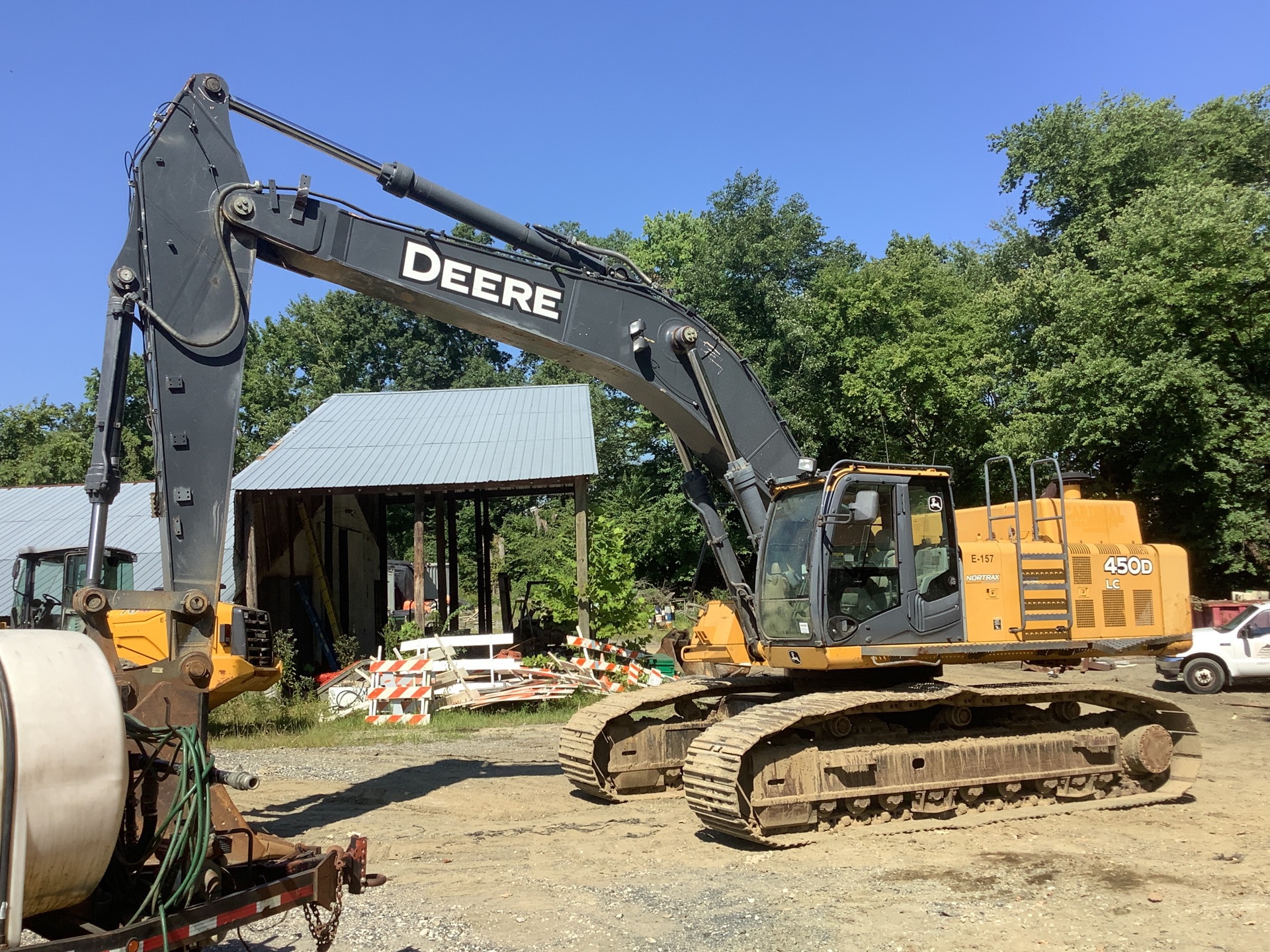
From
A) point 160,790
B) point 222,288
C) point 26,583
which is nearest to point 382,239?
point 222,288

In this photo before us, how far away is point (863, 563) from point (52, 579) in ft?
39.8

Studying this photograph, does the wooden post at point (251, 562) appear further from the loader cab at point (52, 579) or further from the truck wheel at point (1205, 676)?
the truck wheel at point (1205, 676)

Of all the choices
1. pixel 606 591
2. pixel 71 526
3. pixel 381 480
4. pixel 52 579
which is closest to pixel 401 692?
pixel 606 591

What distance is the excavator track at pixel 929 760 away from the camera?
7.93 m

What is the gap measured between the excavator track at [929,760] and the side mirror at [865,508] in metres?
1.50

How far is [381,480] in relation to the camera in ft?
61.2

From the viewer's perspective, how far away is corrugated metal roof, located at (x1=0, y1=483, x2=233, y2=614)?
21.6 metres

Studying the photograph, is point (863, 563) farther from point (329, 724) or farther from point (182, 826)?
point (329, 724)

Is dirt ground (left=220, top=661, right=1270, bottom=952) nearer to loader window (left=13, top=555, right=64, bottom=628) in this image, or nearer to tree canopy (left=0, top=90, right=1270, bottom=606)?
loader window (left=13, top=555, right=64, bottom=628)

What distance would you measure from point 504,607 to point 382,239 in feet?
56.0

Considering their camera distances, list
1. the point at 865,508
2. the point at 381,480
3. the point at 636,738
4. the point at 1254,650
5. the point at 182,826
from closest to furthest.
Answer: the point at 182,826 < the point at 865,508 < the point at 636,738 < the point at 1254,650 < the point at 381,480

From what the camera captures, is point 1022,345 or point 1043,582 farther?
point 1022,345

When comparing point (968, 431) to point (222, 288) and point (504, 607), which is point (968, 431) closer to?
point (504, 607)

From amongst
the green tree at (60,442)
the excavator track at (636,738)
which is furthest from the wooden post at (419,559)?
the green tree at (60,442)
